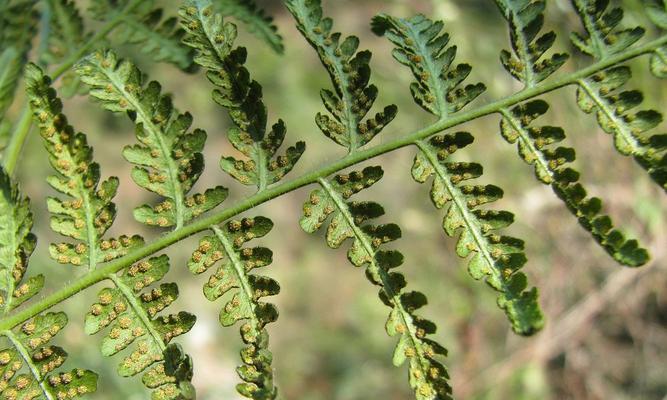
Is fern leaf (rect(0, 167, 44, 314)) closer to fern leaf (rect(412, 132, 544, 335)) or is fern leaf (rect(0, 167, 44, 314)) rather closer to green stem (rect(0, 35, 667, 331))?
green stem (rect(0, 35, 667, 331))

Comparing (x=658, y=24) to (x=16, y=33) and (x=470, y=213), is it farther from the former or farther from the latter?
(x=16, y=33)

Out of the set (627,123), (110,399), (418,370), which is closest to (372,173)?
(418,370)

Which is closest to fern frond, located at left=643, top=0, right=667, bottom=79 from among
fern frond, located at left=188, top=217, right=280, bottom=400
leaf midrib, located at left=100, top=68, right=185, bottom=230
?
fern frond, located at left=188, top=217, right=280, bottom=400

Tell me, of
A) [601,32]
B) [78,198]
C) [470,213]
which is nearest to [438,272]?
[470,213]

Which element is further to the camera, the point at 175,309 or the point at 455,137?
the point at 175,309

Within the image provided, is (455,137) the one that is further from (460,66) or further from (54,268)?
(54,268)
